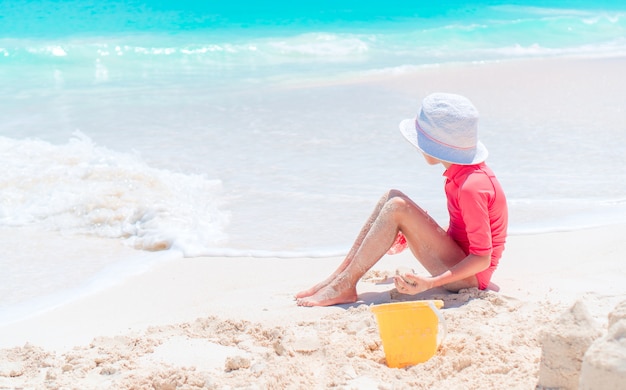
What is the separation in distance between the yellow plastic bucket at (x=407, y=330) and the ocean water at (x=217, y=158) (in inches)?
67.5

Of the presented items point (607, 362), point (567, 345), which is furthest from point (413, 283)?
point (607, 362)

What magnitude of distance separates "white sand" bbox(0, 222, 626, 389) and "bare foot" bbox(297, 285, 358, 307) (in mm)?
43

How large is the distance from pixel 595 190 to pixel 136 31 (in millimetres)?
17229

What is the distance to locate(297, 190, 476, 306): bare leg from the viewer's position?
3.42 m

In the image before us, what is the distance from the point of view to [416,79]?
1292 cm

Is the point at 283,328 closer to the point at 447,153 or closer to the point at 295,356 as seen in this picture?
the point at 295,356

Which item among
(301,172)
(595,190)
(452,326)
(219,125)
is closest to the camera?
(452,326)

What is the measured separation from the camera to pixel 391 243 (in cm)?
348

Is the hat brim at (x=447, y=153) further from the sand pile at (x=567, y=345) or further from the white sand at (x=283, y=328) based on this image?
the sand pile at (x=567, y=345)

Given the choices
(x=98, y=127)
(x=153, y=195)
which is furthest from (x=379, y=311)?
(x=98, y=127)

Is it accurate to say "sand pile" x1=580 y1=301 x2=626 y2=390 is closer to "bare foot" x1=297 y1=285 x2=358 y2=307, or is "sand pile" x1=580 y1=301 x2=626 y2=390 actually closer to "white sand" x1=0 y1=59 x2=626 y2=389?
"white sand" x1=0 y1=59 x2=626 y2=389

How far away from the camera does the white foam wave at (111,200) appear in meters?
5.03

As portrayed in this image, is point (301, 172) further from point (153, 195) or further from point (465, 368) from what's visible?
point (465, 368)

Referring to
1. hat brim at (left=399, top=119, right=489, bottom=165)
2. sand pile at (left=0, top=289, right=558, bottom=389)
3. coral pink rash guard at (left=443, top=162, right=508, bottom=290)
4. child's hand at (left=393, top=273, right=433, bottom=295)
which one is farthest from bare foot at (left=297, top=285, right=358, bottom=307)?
hat brim at (left=399, top=119, right=489, bottom=165)
